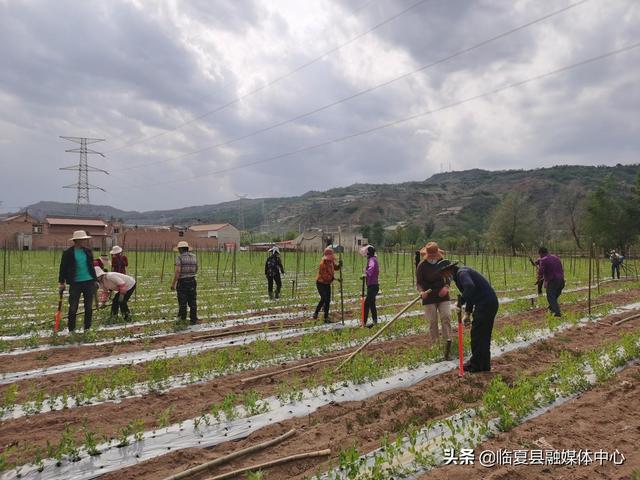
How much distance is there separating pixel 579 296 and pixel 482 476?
1168 cm

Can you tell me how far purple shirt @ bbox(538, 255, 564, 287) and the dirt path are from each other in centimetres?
407

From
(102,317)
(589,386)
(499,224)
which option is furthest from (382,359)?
(499,224)

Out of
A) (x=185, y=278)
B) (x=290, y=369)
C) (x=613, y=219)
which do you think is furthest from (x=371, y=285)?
(x=613, y=219)

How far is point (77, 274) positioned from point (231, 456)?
17.1 ft

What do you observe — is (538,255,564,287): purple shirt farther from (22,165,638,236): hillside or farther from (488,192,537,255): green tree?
(22,165,638,236): hillside

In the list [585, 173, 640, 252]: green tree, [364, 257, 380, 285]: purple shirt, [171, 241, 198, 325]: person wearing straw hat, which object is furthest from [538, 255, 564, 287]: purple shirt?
[585, 173, 640, 252]: green tree

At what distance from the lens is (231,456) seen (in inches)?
127

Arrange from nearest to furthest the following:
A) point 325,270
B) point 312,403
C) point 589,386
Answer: point 312,403, point 589,386, point 325,270

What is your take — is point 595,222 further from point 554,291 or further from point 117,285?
point 117,285

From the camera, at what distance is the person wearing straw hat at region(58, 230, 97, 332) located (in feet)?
22.9

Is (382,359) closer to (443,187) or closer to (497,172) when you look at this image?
(443,187)

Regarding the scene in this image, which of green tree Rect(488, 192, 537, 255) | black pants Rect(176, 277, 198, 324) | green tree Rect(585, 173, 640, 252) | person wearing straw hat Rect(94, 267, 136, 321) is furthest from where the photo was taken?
green tree Rect(488, 192, 537, 255)

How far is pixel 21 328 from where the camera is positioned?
25.4 feet

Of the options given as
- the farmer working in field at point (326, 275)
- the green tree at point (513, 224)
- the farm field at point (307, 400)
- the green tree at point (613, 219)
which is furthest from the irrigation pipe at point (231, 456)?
the green tree at point (513, 224)
